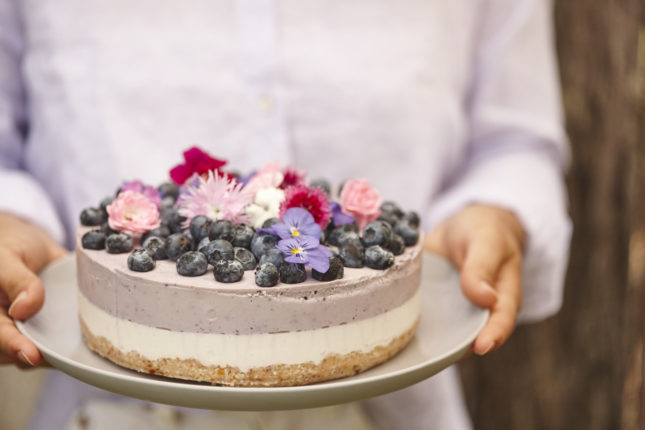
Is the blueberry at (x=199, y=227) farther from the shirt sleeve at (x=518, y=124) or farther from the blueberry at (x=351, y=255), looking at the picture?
the shirt sleeve at (x=518, y=124)

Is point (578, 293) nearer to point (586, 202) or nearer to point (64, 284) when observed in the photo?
point (586, 202)

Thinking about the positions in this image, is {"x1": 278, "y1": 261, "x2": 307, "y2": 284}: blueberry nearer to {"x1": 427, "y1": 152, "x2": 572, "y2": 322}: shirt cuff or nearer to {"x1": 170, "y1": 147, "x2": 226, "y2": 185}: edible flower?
{"x1": 170, "y1": 147, "x2": 226, "y2": 185}: edible flower

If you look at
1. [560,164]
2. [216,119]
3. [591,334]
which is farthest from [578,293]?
[216,119]

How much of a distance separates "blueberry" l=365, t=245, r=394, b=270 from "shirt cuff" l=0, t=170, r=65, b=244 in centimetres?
68

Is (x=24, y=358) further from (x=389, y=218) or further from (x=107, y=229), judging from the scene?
(x=389, y=218)

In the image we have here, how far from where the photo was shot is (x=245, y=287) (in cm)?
80

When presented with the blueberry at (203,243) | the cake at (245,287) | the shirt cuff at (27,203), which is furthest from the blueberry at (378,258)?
the shirt cuff at (27,203)

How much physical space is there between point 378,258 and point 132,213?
360 millimetres

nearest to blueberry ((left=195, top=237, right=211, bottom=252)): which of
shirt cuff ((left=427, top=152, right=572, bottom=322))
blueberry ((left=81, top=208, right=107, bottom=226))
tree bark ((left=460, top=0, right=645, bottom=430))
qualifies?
blueberry ((left=81, top=208, right=107, bottom=226))

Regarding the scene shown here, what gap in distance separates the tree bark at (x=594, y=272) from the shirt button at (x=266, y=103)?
3.41 ft

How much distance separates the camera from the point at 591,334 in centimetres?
205

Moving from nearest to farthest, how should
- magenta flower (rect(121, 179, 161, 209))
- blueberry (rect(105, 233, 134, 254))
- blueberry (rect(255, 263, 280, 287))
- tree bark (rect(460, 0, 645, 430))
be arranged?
1. blueberry (rect(255, 263, 280, 287))
2. blueberry (rect(105, 233, 134, 254))
3. magenta flower (rect(121, 179, 161, 209))
4. tree bark (rect(460, 0, 645, 430))

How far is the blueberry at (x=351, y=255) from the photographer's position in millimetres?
874

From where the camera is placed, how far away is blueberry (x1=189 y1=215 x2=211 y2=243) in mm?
902
